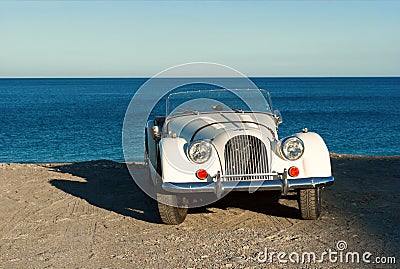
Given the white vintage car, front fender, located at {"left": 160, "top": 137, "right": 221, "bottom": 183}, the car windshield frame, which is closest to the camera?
the white vintage car

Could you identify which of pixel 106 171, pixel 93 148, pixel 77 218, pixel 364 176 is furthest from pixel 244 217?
pixel 93 148

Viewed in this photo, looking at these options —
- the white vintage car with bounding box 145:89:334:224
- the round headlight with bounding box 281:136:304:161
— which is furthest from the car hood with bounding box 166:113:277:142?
the round headlight with bounding box 281:136:304:161

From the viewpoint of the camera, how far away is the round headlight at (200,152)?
7.74m

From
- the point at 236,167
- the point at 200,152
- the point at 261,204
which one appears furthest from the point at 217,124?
the point at 261,204

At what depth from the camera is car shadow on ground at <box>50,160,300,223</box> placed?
29.2 feet

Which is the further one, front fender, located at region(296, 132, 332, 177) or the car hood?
the car hood

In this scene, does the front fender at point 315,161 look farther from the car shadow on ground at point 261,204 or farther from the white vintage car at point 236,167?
the car shadow on ground at point 261,204

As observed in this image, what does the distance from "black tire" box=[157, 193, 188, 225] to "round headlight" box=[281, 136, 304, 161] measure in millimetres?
1611

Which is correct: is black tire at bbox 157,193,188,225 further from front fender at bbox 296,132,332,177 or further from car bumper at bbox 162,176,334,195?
front fender at bbox 296,132,332,177

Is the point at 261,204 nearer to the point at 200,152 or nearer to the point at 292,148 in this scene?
the point at 292,148

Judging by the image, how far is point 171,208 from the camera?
785 centimetres

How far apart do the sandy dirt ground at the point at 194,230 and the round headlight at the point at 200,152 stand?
1.00 m

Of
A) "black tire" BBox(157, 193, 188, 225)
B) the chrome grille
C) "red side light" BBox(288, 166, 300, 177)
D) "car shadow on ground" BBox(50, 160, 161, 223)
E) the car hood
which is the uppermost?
the car hood

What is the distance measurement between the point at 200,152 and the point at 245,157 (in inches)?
24.7
